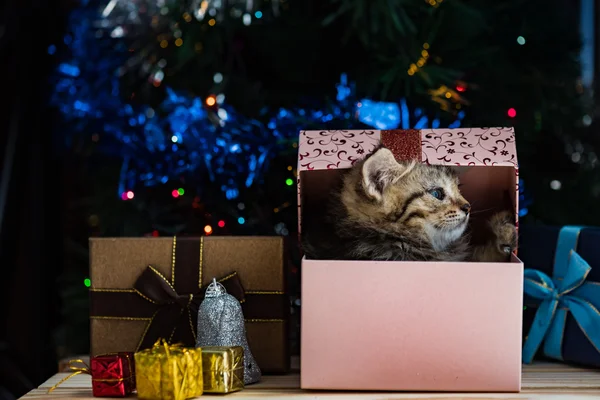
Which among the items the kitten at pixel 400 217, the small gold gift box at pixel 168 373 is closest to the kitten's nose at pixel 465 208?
the kitten at pixel 400 217

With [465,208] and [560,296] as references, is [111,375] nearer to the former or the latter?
[465,208]

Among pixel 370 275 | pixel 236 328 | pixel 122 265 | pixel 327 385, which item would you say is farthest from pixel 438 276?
pixel 122 265

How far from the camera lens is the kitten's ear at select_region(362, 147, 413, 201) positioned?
1.13 metres

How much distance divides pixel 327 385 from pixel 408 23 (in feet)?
2.53

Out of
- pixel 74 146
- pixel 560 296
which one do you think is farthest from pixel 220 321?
pixel 74 146

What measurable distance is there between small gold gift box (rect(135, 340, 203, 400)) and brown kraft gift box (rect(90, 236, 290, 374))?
0.17 metres

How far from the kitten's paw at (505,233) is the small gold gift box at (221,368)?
53 centimetres

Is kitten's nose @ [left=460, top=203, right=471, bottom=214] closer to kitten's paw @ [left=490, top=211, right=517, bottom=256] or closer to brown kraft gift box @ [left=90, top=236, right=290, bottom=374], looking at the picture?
kitten's paw @ [left=490, top=211, right=517, bottom=256]

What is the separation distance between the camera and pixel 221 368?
107cm

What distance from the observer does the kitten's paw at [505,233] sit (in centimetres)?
121

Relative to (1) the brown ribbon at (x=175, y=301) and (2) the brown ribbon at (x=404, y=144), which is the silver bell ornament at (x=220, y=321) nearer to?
(1) the brown ribbon at (x=175, y=301)

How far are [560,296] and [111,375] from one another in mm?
867

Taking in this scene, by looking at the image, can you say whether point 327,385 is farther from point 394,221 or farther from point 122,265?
point 122,265

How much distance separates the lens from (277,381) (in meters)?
1.19
